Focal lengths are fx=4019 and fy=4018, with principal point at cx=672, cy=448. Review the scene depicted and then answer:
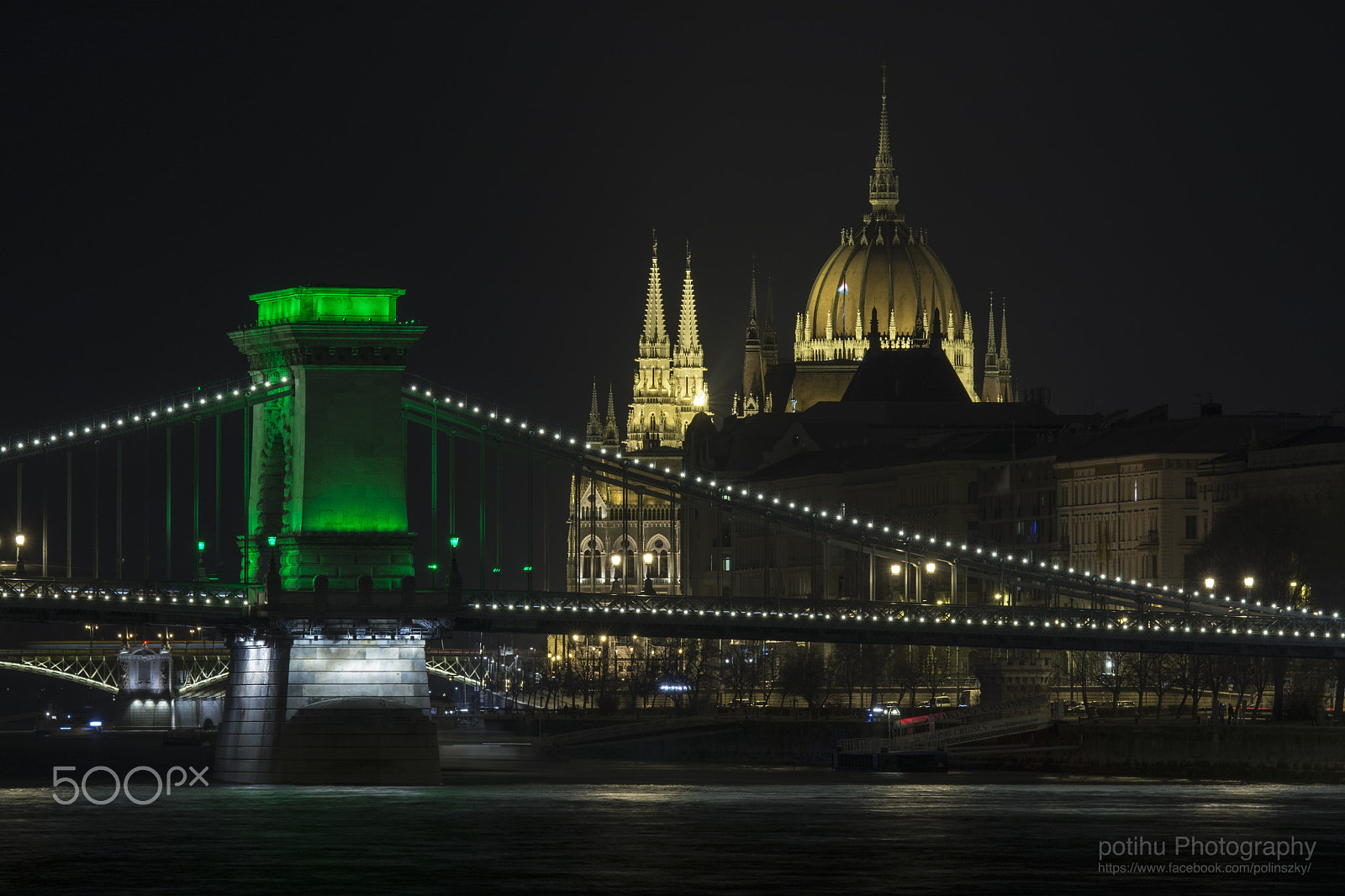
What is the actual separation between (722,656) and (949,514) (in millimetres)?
15100

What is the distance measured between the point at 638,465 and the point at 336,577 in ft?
39.8

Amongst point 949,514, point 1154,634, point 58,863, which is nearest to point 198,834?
point 58,863

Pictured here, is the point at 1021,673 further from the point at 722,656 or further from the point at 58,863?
the point at 58,863

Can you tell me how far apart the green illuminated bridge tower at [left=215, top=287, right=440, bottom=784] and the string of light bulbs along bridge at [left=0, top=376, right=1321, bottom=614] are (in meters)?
1.51

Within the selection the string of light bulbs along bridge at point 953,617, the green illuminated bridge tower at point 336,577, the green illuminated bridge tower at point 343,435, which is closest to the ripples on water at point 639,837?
the green illuminated bridge tower at point 336,577

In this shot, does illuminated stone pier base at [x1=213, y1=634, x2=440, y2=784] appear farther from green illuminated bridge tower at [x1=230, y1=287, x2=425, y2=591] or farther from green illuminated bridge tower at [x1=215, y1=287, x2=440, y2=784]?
green illuminated bridge tower at [x1=230, y1=287, x2=425, y2=591]

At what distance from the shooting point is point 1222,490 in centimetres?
13550

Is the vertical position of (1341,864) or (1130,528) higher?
(1130,528)

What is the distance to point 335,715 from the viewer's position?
263 ft

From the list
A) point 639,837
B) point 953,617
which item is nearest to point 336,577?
point 639,837

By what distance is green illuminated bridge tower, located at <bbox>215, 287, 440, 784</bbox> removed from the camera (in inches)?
3152

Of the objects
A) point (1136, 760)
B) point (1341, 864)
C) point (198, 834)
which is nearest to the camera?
point (1341, 864)

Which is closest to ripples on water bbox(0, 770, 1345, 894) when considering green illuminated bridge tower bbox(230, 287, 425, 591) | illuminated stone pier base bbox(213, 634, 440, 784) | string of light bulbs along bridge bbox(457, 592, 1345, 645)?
illuminated stone pier base bbox(213, 634, 440, 784)

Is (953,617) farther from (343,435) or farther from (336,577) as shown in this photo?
(343,435)
